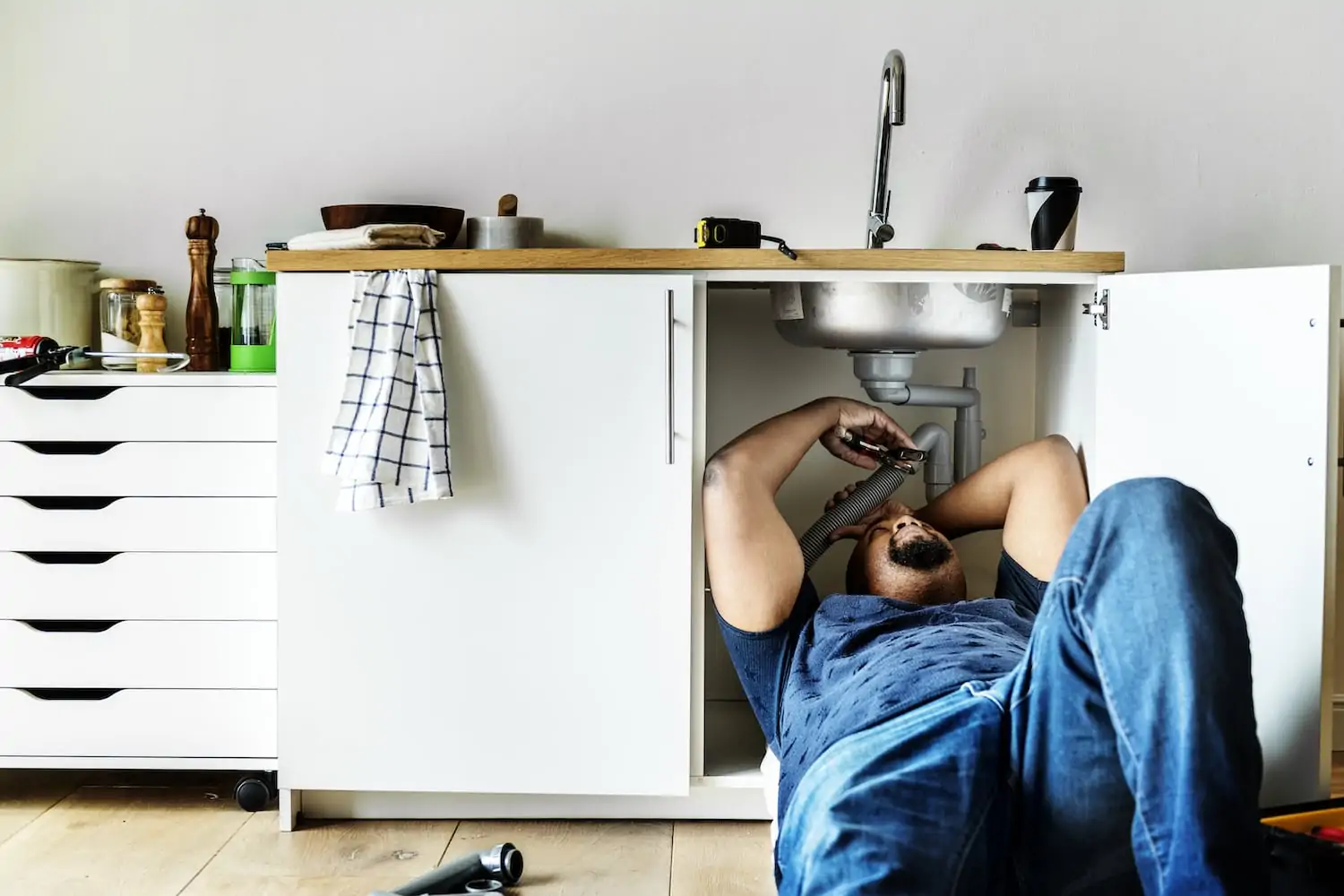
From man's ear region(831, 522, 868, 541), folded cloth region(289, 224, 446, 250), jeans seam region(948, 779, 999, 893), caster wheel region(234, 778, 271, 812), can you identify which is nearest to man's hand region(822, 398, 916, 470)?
man's ear region(831, 522, 868, 541)

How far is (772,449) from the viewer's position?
1.99m

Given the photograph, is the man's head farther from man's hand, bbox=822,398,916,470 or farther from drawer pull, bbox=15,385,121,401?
drawer pull, bbox=15,385,121,401

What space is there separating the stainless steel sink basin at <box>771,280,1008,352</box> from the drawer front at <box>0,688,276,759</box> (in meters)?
1.13

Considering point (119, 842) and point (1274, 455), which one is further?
point (119, 842)

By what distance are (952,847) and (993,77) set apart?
1.72 meters

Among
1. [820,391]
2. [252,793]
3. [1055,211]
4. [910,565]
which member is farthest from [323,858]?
[1055,211]

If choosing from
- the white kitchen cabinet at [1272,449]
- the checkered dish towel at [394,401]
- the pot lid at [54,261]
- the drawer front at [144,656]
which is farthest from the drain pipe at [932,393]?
the pot lid at [54,261]

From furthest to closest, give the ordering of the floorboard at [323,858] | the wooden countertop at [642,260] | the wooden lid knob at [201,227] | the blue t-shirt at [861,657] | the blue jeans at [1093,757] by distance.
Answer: the wooden lid knob at [201,227] → the wooden countertop at [642,260] → the floorboard at [323,858] → the blue t-shirt at [861,657] → the blue jeans at [1093,757]

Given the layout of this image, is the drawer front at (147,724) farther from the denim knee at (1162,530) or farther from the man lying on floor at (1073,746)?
the denim knee at (1162,530)

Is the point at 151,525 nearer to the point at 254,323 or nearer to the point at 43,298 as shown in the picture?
the point at 254,323

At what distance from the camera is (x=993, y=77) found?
7.86ft

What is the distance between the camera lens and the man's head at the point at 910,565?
1.90 metres

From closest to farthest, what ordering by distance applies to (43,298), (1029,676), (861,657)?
(1029,676) < (861,657) < (43,298)

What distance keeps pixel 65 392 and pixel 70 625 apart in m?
0.42
